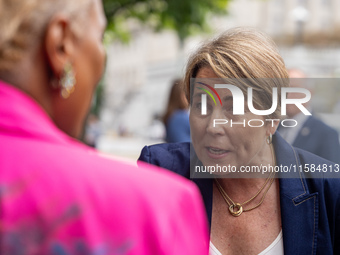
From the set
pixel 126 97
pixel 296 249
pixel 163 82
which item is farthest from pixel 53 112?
pixel 126 97

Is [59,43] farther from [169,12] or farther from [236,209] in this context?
[169,12]

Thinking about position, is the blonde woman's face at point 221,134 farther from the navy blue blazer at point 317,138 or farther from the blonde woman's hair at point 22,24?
the navy blue blazer at point 317,138

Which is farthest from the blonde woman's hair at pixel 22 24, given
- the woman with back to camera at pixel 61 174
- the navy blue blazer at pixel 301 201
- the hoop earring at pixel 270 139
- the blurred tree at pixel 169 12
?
the blurred tree at pixel 169 12

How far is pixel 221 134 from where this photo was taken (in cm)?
207

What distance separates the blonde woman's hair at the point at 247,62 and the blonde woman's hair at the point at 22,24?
1.18 metres

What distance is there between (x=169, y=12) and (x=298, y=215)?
908cm

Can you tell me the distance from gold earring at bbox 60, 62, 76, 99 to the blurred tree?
972cm

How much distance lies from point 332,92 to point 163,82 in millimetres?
34340

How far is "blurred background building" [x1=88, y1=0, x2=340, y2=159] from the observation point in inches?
1210

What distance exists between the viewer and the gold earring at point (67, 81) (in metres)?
0.93

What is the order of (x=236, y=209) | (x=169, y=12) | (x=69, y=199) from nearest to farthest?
(x=69, y=199) < (x=236, y=209) < (x=169, y=12)

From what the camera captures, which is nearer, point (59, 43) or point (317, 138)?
point (59, 43)

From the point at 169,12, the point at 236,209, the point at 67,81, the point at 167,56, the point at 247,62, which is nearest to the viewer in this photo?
the point at 67,81

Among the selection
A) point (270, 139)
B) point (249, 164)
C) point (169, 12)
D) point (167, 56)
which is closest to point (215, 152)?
point (249, 164)
